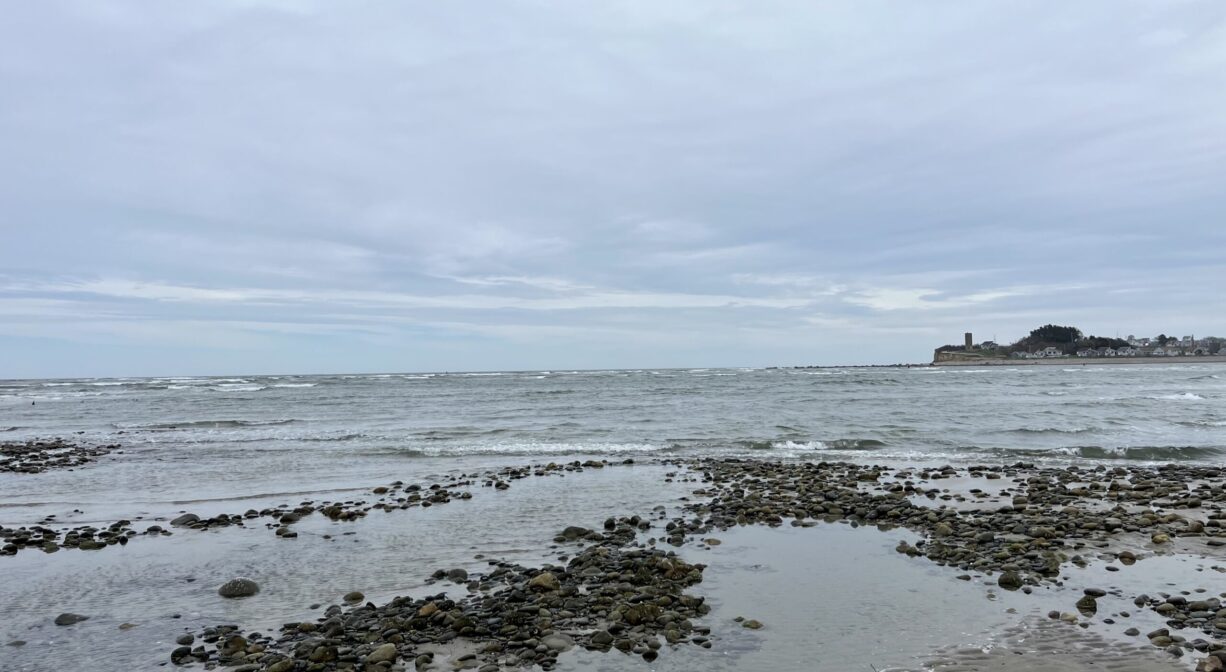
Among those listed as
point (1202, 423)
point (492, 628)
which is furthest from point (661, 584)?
point (1202, 423)

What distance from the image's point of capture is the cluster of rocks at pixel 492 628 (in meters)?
6.04

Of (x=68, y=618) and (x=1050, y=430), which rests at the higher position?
Answer: (x=1050, y=430)

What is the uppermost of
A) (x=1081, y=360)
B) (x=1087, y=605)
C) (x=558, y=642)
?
(x=1081, y=360)

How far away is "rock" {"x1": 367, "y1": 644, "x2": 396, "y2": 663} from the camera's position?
5.95 metres

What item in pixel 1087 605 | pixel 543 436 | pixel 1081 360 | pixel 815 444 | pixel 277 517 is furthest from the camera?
pixel 1081 360

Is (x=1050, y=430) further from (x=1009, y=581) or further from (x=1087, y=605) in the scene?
(x=1087, y=605)

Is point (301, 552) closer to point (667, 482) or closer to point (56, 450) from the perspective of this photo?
point (667, 482)

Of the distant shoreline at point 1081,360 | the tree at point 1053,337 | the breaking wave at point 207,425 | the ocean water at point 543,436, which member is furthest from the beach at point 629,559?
the tree at point 1053,337

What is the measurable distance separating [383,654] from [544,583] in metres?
2.18

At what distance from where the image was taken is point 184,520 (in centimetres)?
1220

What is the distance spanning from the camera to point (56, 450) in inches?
952

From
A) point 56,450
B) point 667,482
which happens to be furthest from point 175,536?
point 56,450

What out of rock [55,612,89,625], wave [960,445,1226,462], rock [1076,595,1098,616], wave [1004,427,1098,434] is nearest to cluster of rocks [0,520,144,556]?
rock [55,612,89,625]

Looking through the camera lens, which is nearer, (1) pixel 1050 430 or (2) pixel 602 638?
(2) pixel 602 638
